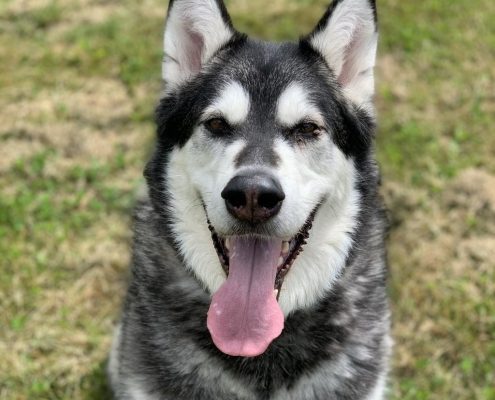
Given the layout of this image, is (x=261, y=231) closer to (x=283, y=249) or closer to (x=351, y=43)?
(x=283, y=249)

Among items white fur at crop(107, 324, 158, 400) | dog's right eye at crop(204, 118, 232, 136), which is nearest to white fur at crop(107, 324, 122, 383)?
white fur at crop(107, 324, 158, 400)

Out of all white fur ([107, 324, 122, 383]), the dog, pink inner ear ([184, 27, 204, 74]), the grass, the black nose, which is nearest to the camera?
the black nose

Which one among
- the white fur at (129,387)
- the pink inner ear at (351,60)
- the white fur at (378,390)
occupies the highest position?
the pink inner ear at (351,60)

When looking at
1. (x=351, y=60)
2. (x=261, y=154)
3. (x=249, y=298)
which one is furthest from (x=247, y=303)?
(x=351, y=60)

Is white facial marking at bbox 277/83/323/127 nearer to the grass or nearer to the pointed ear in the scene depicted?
the pointed ear

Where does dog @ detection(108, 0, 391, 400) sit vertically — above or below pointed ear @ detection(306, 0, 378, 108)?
below

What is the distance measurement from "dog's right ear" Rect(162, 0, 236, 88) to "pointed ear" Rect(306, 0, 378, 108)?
1.58ft

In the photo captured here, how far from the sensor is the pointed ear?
11.1 ft

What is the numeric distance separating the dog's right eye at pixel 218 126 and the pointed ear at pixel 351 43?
2.25 feet

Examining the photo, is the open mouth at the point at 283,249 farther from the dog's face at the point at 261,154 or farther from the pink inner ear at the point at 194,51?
the pink inner ear at the point at 194,51

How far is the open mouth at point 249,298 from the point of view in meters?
3.21

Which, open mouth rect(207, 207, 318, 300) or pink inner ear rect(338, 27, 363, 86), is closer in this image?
open mouth rect(207, 207, 318, 300)

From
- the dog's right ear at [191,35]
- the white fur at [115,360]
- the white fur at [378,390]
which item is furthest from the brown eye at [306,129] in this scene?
the white fur at [115,360]

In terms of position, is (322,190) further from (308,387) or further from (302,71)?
(308,387)
